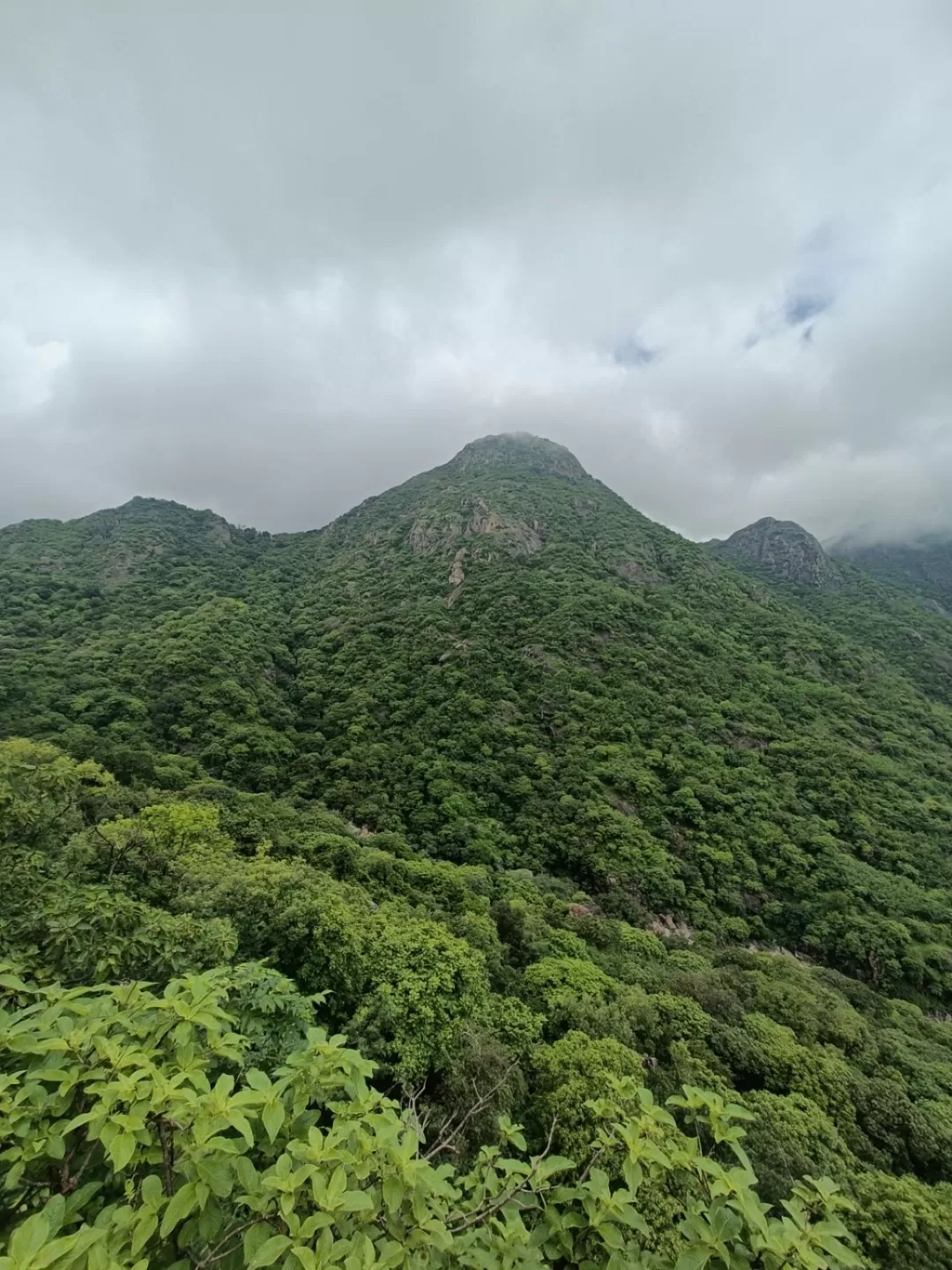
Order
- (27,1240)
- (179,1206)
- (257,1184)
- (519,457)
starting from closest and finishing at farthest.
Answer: (27,1240)
(179,1206)
(257,1184)
(519,457)

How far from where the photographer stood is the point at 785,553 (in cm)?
13250

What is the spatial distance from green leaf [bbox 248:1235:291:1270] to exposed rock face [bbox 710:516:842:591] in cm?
14133

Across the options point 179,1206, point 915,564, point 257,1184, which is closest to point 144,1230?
point 179,1206

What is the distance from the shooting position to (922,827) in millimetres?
45438

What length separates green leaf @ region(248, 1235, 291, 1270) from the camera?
6.54 ft

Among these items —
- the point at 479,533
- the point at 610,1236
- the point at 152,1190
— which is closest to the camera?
the point at 152,1190

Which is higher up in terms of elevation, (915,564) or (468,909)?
(915,564)

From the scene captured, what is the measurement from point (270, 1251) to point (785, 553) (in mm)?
154372

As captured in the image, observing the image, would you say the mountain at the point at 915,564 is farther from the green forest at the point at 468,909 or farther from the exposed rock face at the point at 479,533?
the exposed rock face at the point at 479,533

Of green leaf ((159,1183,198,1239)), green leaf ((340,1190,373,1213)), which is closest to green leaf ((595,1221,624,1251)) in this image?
green leaf ((340,1190,373,1213))

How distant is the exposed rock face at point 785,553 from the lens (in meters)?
124

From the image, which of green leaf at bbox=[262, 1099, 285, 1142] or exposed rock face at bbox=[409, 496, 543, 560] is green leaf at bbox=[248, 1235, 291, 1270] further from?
exposed rock face at bbox=[409, 496, 543, 560]

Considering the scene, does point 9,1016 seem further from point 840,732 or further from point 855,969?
point 840,732

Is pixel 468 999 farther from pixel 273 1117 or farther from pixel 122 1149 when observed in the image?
pixel 122 1149
